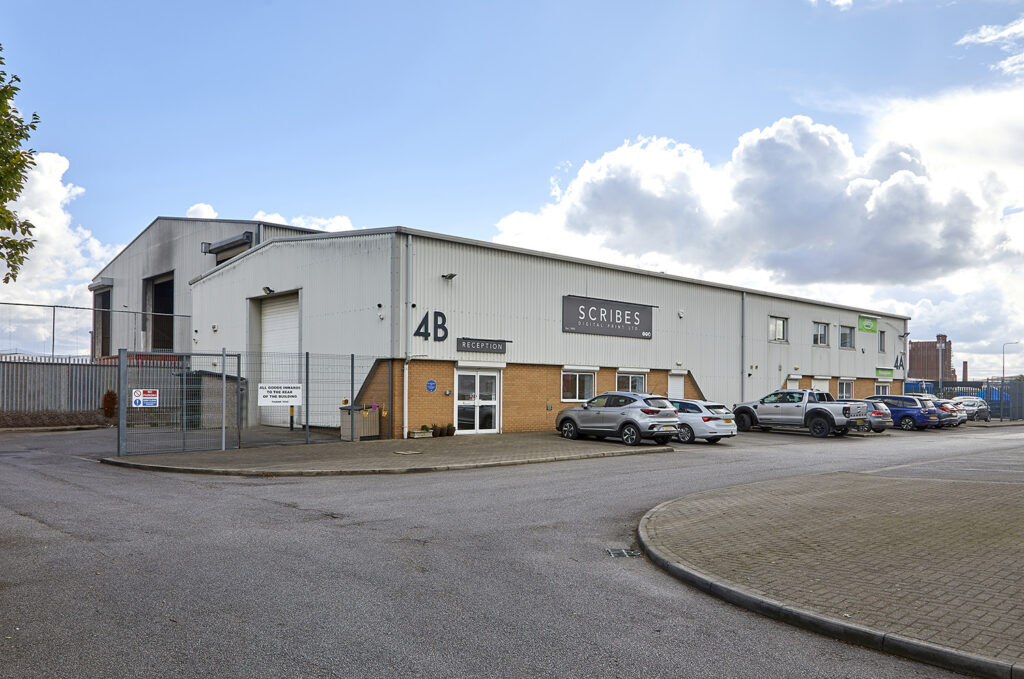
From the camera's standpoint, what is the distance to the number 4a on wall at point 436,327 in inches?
855

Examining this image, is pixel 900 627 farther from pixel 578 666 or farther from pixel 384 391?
pixel 384 391

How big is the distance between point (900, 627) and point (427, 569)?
385 centimetres

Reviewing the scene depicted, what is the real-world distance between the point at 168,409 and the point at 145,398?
827 millimetres

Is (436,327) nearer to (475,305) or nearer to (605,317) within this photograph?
(475,305)

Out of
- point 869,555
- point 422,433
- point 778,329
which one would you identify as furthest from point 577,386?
point 869,555

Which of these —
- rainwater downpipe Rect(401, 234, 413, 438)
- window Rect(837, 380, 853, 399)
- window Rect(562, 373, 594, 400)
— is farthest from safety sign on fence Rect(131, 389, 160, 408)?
window Rect(837, 380, 853, 399)

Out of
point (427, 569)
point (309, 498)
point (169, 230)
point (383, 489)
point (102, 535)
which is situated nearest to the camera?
point (427, 569)

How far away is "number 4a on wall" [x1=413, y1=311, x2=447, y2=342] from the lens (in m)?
21.7

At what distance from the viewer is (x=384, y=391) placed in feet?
70.0

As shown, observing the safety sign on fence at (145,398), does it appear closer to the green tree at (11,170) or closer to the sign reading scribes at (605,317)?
the green tree at (11,170)

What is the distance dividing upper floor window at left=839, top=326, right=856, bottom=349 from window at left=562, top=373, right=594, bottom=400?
2164 centimetres

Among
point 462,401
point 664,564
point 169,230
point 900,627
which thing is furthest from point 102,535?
point 169,230

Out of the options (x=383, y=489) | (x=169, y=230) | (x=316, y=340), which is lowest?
(x=383, y=489)

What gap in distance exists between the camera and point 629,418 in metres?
21.0
